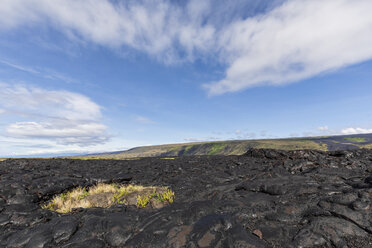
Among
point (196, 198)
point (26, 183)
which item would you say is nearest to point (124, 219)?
point (196, 198)

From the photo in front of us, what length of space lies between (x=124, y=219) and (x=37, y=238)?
2.54 m

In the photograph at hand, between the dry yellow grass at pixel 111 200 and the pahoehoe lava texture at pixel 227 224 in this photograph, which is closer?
the pahoehoe lava texture at pixel 227 224

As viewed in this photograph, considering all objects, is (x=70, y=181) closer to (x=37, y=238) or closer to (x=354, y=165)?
(x=37, y=238)

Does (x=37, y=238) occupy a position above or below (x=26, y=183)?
below

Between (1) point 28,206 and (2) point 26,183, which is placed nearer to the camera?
(1) point 28,206

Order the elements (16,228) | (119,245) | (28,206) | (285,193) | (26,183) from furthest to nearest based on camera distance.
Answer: (26,183), (28,206), (285,193), (16,228), (119,245)

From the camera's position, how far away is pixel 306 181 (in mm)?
10383

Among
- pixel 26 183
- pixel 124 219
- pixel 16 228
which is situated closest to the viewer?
pixel 124 219

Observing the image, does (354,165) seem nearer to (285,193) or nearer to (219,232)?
(285,193)

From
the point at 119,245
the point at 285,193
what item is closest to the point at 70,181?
the point at 119,245

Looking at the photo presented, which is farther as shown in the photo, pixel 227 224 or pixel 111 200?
pixel 111 200

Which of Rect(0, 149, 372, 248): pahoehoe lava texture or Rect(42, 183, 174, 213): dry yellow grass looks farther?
Rect(42, 183, 174, 213): dry yellow grass

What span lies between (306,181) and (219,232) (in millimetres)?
7255

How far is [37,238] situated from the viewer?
590 cm
